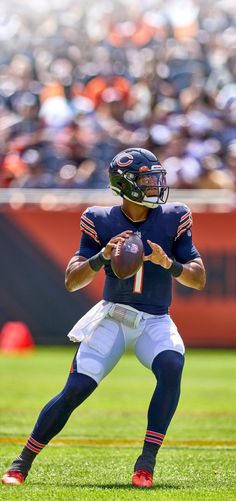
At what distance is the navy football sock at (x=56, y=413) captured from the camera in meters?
5.66

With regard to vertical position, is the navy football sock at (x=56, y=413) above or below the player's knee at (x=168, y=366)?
below

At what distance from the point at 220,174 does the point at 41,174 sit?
2.69 m

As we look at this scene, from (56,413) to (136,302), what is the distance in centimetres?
74

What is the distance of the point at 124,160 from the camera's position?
19.5 feet

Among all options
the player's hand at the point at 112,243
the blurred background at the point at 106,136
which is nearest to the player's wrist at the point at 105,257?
the player's hand at the point at 112,243

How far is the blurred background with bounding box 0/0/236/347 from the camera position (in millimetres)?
15859

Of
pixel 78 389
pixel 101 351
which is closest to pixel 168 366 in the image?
pixel 101 351

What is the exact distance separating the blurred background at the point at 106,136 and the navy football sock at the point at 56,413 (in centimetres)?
979

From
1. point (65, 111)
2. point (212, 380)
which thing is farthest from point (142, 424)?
point (65, 111)

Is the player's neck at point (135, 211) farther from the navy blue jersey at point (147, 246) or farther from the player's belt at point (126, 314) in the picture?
the player's belt at point (126, 314)

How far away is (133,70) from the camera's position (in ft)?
62.4

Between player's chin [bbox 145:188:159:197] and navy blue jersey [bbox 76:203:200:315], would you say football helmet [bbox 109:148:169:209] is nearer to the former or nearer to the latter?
player's chin [bbox 145:188:159:197]

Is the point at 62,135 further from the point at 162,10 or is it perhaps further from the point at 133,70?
the point at 162,10

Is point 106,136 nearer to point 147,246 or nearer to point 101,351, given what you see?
point 147,246
